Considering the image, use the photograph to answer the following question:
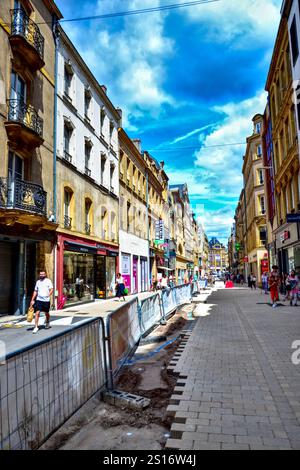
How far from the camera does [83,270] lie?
66.4 feet

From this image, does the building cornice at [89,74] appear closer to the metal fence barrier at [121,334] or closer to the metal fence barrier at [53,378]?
the metal fence barrier at [121,334]

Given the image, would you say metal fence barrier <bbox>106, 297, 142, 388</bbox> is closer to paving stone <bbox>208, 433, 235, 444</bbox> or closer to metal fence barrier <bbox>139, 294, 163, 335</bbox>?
metal fence barrier <bbox>139, 294, 163, 335</bbox>

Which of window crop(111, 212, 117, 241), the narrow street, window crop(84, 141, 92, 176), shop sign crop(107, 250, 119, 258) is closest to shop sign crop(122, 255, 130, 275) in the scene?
shop sign crop(107, 250, 119, 258)

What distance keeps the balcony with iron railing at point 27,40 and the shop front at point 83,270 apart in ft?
26.7

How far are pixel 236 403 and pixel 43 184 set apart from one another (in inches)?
552

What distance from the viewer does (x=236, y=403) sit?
4.46 m

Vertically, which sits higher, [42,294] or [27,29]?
[27,29]

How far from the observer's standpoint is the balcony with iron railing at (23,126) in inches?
547

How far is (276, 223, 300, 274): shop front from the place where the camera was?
2059 cm

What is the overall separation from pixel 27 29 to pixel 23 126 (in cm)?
472

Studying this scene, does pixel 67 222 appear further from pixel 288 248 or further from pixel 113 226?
pixel 288 248

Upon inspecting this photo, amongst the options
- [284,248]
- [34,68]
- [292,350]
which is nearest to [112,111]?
[34,68]

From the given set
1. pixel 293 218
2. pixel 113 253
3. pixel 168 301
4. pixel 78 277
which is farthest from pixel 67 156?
pixel 293 218

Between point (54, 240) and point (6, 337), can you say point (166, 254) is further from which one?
point (6, 337)
